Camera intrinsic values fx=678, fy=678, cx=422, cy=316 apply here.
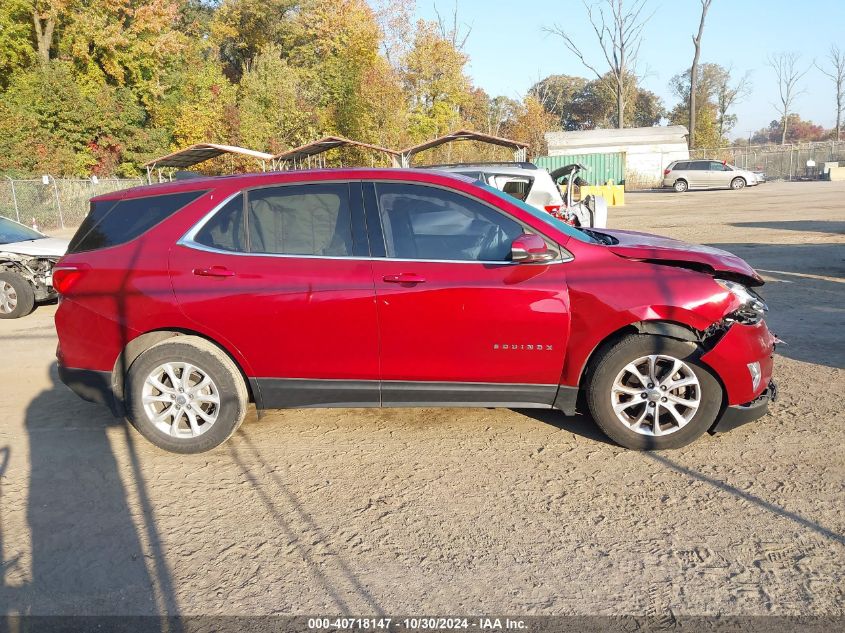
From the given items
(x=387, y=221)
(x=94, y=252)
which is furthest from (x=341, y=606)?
(x=94, y=252)

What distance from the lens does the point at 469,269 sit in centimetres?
423

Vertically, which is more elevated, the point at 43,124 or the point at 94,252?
the point at 43,124

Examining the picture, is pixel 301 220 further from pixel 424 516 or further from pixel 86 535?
pixel 86 535

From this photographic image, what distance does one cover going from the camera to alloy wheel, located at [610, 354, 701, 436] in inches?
165

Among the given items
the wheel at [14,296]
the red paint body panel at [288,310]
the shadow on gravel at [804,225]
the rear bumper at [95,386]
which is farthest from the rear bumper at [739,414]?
the shadow on gravel at [804,225]

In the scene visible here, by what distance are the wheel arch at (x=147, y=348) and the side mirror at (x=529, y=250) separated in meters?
1.94

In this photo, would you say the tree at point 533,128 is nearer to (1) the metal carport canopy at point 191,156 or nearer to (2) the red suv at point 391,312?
(1) the metal carport canopy at point 191,156

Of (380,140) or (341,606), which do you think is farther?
(380,140)

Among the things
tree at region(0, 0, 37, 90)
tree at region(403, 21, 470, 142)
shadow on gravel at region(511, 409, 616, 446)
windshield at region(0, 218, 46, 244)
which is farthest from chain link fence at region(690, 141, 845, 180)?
shadow on gravel at region(511, 409, 616, 446)

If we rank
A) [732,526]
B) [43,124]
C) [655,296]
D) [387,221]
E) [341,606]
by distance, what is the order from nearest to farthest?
1. [341,606]
2. [732,526]
3. [655,296]
4. [387,221]
5. [43,124]

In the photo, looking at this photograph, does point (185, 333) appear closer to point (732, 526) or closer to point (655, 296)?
point (655, 296)

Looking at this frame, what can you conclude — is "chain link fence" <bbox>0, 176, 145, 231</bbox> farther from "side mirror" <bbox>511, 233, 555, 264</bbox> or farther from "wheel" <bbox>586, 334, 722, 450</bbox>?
"wheel" <bbox>586, 334, 722, 450</bbox>

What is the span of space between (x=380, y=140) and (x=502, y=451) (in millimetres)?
32139

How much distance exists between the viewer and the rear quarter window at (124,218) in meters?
4.61
